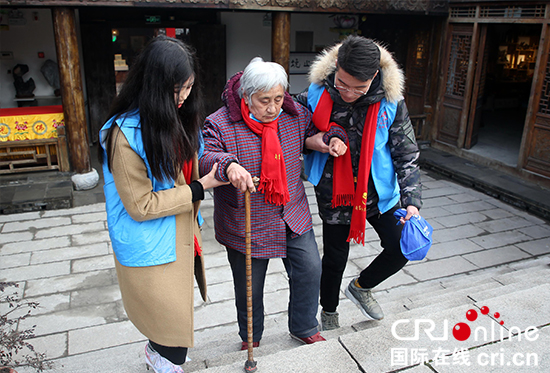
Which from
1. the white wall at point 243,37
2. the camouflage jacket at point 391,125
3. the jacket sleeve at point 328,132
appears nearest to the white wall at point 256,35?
the white wall at point 243,37

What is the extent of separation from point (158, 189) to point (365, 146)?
45.0 inches

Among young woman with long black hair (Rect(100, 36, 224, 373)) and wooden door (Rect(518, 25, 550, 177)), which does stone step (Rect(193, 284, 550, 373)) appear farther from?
wooden door (Rect(518, 25, 550, 177))

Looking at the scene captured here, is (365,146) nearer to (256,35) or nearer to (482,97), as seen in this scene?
(482,97)

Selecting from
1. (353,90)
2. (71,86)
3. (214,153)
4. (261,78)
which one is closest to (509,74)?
Answer: (71,86)

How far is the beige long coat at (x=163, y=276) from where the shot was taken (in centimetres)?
190

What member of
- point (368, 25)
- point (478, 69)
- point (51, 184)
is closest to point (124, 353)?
point (51, 184)

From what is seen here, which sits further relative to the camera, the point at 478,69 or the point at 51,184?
the point at 478,69

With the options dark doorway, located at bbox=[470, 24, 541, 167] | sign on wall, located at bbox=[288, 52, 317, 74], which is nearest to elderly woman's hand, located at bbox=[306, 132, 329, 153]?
sign on wall, located at bbox=[288, 52, 317, 74]

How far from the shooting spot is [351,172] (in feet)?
8.37

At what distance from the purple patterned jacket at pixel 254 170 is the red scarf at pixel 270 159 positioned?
4 centimetres

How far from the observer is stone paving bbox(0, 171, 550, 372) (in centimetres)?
337

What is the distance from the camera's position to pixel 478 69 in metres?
7.39

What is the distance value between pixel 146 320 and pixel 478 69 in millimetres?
7094

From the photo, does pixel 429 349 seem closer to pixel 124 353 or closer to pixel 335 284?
pixel 335 284
